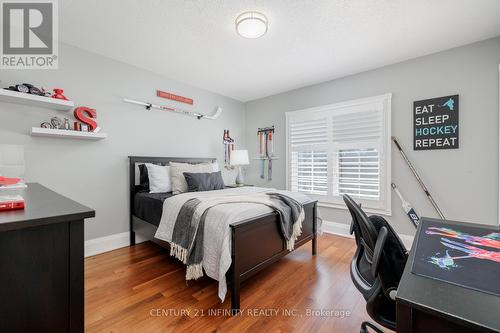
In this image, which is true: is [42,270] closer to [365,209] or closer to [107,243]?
[107,243]

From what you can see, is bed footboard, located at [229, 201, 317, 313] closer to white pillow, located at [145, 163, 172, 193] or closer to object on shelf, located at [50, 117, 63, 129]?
white pillow, located at [145, 163, 172, 193]

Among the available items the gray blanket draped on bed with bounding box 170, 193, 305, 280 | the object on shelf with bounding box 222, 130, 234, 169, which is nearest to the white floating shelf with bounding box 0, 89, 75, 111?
the gray blanket draped on bed with bounding box 170, 193, 305, 280

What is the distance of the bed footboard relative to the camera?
166 cm

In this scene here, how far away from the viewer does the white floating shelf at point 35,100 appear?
2035 millimetres

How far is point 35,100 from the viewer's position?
7.09ft

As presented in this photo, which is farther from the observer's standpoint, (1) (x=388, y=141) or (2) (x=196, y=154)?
(2) (x=196, y=154)

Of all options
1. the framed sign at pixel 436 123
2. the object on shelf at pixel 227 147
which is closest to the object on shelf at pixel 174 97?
the object on shelf at pixel 227 147

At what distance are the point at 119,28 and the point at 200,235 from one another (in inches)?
87.6

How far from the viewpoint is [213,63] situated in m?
2.97

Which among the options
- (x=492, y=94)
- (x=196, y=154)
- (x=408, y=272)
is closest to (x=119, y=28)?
(x=196, y=154)

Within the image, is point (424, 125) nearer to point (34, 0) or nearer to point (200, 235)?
point (200, 235)

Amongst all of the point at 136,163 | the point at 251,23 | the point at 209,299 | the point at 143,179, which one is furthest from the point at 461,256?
the point at 136,163

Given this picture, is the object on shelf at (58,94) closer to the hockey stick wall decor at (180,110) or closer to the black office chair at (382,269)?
the hockey stick wall decor at (180,110)

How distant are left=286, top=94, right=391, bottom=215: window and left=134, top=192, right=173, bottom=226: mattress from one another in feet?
7.68
